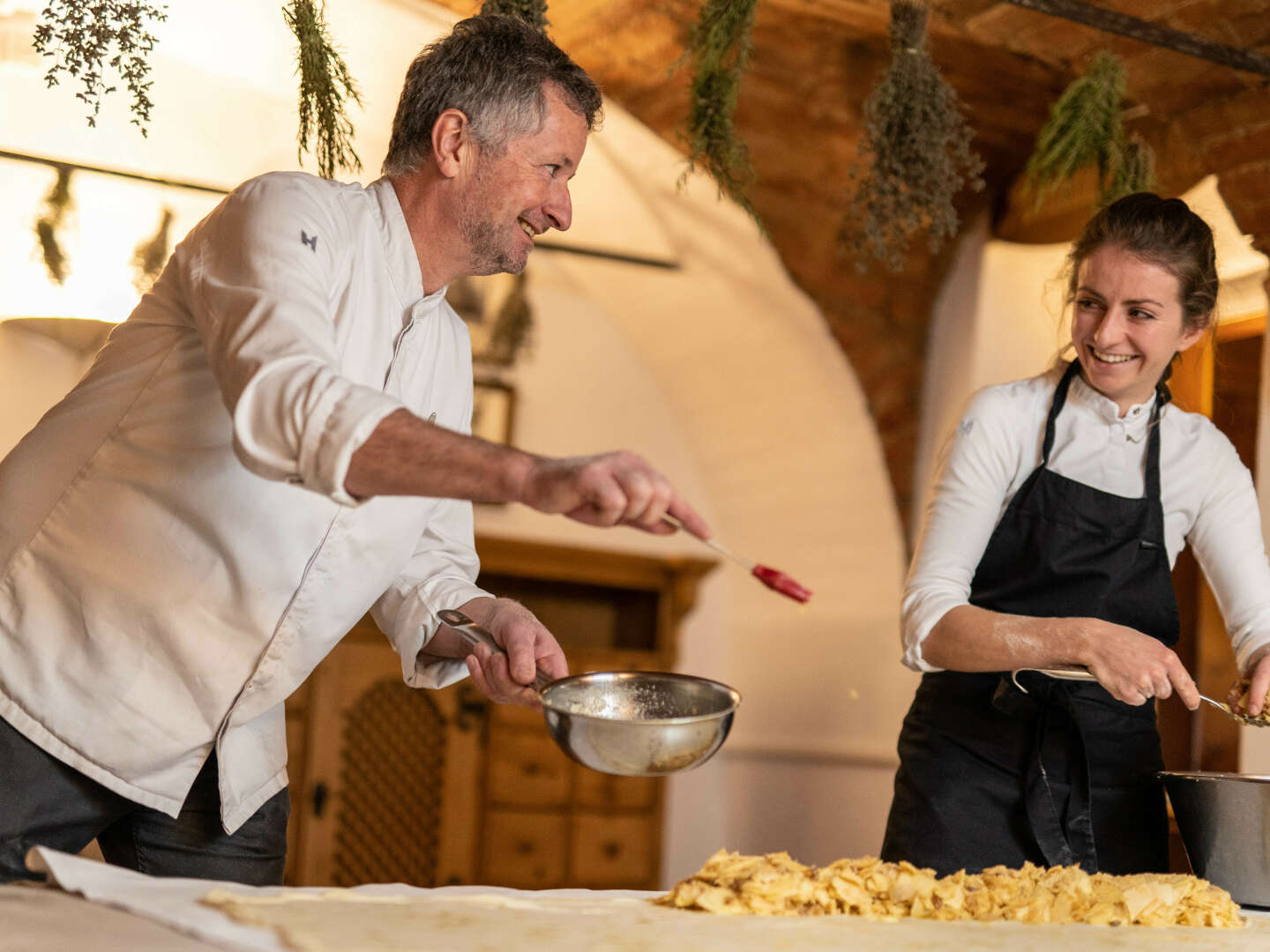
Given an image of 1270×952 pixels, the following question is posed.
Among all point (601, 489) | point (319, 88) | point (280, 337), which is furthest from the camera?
point (319, 88)

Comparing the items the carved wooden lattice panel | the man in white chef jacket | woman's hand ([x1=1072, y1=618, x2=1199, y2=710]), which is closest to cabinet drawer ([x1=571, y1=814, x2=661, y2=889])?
the carved wooden lattice panel

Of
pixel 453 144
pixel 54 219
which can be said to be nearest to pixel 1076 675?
pixel 453 144

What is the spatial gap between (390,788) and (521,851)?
1.86ft

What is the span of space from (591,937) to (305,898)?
30 cm

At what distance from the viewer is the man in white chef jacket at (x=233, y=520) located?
60.2 inches

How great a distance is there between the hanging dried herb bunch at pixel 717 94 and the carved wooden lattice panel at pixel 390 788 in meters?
2.78

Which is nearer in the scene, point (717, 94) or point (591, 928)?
point (591, 928)

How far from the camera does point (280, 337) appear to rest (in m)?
1.27

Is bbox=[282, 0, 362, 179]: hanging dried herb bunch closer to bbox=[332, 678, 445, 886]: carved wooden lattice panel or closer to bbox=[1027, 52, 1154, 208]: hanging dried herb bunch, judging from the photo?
bbox=[1027, 52, 1154, 208]: hanging dried herb bunch

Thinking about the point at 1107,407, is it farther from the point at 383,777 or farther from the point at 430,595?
the point at 383,777

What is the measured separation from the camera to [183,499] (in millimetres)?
1567

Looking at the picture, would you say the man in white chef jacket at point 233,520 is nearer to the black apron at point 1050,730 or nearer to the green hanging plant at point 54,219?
Result: the black apron at point 1050,730

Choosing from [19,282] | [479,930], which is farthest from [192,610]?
[19,282]

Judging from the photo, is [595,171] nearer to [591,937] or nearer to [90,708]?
[90,708]
